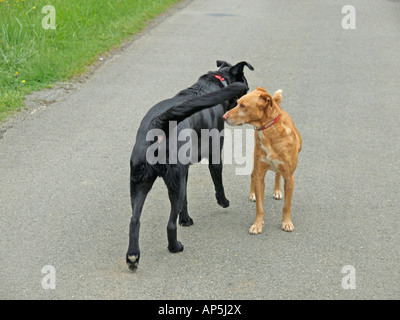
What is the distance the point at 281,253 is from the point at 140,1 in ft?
33.5

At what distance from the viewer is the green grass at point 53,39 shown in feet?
30.1

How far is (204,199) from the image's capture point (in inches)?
243

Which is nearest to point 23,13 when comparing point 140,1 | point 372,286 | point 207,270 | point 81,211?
point 140,1

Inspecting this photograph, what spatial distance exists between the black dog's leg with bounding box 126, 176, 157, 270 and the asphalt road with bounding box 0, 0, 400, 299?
139 millimetres

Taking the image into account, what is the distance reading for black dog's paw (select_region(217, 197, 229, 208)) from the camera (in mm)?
5895

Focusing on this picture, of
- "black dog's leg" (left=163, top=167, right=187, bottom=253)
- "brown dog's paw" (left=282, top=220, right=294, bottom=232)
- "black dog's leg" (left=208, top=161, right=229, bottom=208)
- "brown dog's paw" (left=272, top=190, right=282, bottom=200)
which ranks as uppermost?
"black dog's leg" (left=163, top=167, right=187, bottom=253)

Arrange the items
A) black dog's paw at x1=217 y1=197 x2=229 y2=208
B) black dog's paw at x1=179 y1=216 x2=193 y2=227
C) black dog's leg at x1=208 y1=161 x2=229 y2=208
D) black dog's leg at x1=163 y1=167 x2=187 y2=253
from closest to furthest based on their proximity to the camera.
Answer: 1. black dog's leg at x1=163 y1=167 x2=187 y2=253
2. black dog's paw at x1=179 y1=216 x2=193 y2=227
3. black dog's leg at x1=208 y1=161 x2=229 y2=208
4. black dog's paw at x1=217 y1=197 x2=229 y2=208

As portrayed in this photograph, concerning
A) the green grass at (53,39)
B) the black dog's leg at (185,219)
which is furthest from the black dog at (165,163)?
the green grass at (53,39)

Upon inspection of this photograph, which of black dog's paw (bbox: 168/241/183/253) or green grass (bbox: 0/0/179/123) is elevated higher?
green grass (bbox: 0/0/179/123)

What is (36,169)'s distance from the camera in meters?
6.75

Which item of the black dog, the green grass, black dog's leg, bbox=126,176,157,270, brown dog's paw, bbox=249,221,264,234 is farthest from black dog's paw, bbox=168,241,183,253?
the green grass

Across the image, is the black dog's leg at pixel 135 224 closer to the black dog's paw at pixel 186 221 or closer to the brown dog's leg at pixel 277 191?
the black dog's paw at pixel 186 221

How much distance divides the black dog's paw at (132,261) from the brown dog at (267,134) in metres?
1.21

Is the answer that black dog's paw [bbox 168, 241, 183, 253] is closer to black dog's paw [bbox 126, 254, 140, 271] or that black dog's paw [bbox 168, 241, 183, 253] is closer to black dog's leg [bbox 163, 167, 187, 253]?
black dog's leg [bbox 163, 167, 187, 253]
